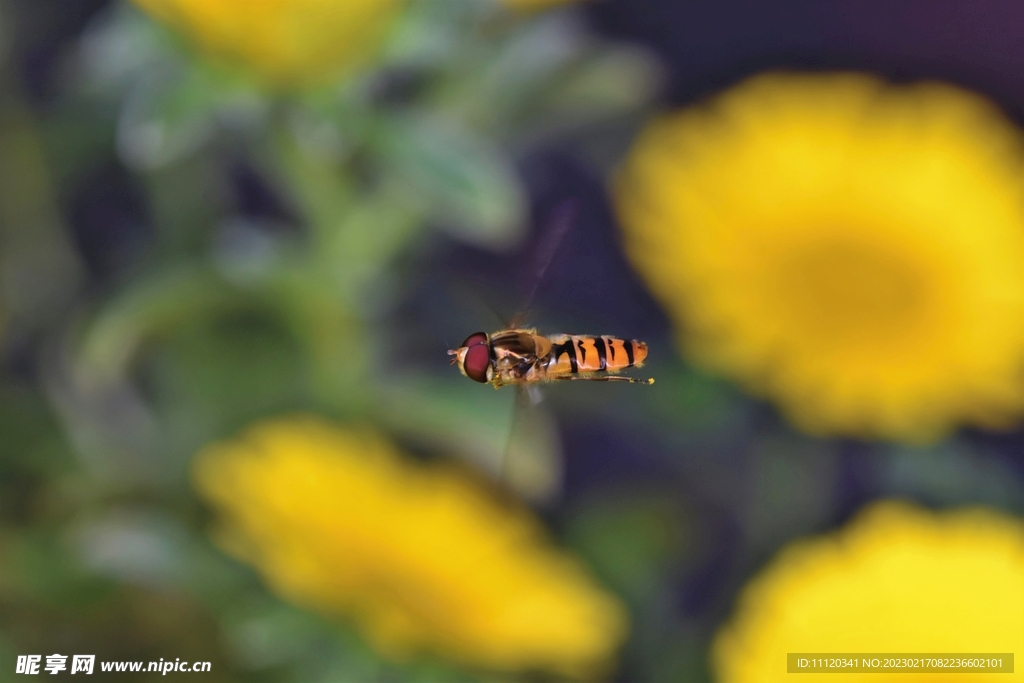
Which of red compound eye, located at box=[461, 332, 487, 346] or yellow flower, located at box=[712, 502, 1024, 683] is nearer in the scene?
red compound eye, located at box=[461, 332, 487, 346]

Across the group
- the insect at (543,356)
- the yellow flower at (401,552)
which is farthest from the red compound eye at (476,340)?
the yellow flower at (401,552)

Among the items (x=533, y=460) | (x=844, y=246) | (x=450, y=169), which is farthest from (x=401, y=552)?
(x=844, y=246)

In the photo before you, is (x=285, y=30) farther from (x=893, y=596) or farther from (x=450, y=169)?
(x=893, y=596)

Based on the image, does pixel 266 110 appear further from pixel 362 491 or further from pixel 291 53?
pixel 362 491

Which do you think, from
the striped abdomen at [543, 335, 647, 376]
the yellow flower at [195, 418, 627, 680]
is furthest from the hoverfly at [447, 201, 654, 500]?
the yellow flower at [195, 418, 627, 680]

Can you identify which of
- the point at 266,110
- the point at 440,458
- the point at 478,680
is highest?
the point at 266,110

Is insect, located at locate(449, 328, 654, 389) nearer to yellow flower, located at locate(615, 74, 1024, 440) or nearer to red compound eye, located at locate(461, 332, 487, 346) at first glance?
red compound eye, located at locate(461, 332, 487, 346)

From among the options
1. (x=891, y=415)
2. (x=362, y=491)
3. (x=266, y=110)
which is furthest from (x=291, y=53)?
(x=891, y=415)
